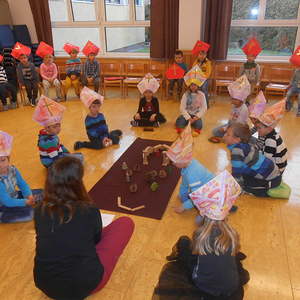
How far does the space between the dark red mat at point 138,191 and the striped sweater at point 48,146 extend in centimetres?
63

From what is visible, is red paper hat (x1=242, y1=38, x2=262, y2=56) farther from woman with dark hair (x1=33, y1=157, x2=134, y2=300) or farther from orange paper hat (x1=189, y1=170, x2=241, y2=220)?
woman with dark hair (x1=33, y1=157, x2=134, y2=300)

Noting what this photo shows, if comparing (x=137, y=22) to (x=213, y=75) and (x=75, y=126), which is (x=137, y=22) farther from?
(x=75, y=126)

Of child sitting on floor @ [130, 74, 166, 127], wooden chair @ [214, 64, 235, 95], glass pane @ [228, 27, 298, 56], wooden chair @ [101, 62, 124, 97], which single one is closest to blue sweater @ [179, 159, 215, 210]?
child sitting on floor @ [130, 74, 166, 127]

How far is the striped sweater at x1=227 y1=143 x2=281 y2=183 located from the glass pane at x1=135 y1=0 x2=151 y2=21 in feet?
18.2

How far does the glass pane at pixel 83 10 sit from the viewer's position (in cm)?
774

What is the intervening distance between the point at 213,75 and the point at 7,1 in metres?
5.61

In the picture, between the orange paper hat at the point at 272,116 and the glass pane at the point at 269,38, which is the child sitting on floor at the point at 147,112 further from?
the glass pane at the point at 269,38

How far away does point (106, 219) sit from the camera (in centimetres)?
265

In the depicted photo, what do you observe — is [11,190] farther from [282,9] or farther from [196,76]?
[282,9]

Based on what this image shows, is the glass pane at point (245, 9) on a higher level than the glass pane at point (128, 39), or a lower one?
higher

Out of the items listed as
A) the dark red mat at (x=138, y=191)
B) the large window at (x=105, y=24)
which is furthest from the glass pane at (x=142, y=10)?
the dark red mat at (x=138, y=191)

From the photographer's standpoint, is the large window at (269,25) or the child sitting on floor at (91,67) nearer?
the large window at (269,25)

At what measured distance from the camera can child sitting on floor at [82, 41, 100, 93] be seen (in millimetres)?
6512

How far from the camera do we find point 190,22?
6.43 m
